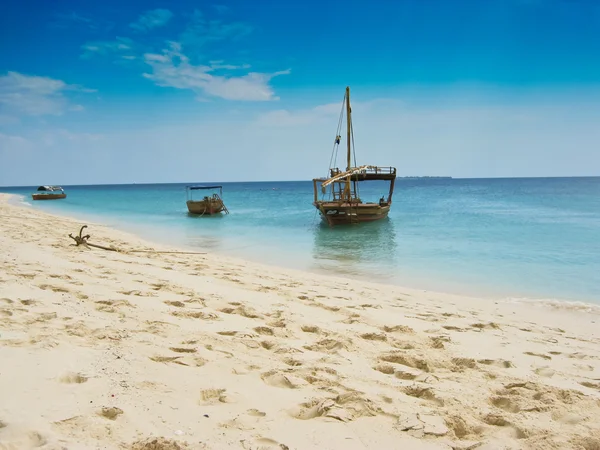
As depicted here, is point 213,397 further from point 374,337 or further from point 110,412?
point 374,337

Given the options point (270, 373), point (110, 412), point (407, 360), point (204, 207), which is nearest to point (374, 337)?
point (407, 360)

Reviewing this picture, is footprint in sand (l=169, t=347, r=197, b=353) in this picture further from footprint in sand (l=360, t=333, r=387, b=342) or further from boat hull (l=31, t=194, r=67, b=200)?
boat hull (l=31, t=194, r=67, b=200)

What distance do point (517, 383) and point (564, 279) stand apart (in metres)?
9.79

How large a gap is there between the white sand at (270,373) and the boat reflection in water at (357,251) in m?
5.84

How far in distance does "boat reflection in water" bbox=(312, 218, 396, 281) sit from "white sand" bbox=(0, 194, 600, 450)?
5.84 metres

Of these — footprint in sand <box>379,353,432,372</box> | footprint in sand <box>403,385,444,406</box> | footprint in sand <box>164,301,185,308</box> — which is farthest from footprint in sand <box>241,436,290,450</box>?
footprint in sand <box>164,301,185,308</box>

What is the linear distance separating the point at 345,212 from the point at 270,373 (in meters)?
23.0

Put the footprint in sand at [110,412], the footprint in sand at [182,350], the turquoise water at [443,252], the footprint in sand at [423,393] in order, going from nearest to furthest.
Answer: the footprint in sand at [110,412] → the footprint in sand at [423,393] → the footprint in sand at [182,350] → the turquoise water at [443,252]

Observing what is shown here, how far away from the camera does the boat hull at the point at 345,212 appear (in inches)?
1041

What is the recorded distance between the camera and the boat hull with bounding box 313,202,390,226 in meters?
26.5

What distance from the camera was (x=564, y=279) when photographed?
12.1 metres

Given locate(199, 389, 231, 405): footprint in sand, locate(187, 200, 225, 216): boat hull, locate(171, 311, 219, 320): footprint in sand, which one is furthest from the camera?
locate(187, 200, 225, 216): boat hull

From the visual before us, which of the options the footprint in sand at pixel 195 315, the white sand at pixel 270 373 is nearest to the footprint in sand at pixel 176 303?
the white sand at pixel 270 373

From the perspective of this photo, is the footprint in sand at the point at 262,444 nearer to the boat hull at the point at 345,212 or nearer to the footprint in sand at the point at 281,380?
the footprint in sand at the point at 281,380
